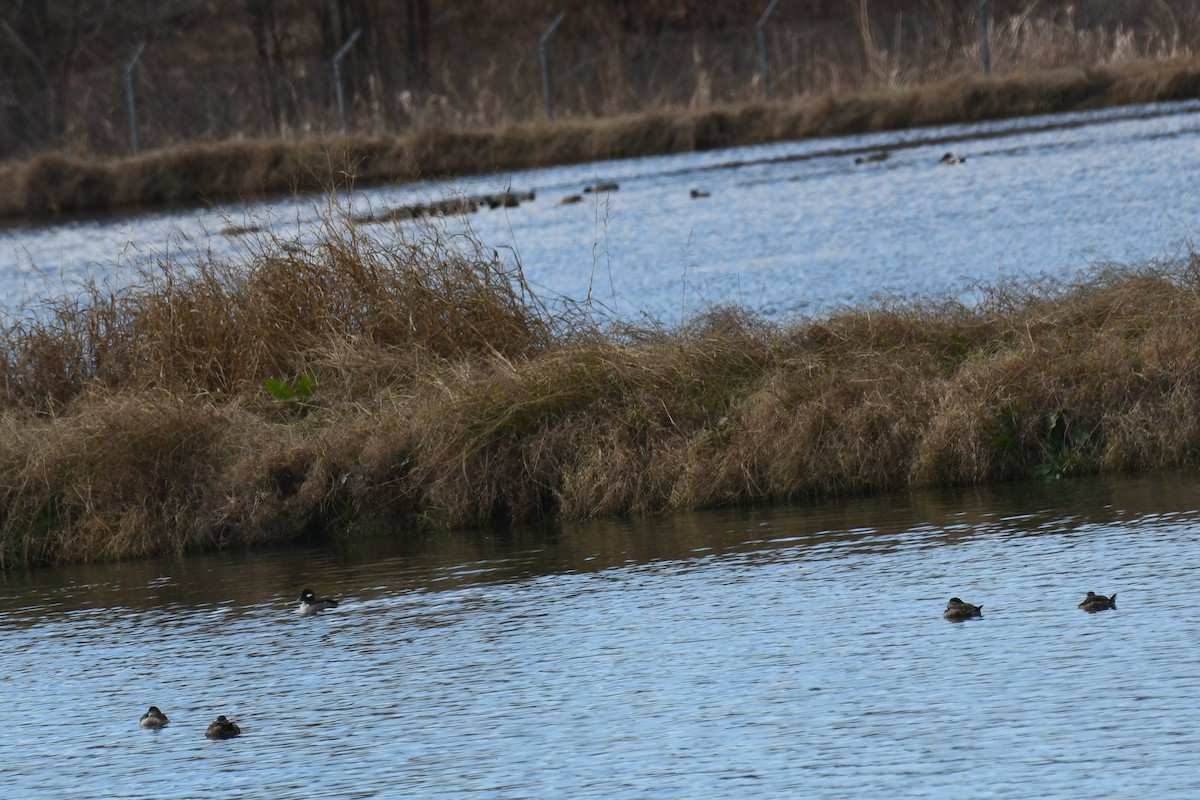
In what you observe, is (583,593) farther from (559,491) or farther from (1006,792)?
→ (1006,792)

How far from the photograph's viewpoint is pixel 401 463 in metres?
11.5

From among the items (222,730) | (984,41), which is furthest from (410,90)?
(222,730)

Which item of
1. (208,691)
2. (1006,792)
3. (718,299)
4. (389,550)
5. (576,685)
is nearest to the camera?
(1006,792)

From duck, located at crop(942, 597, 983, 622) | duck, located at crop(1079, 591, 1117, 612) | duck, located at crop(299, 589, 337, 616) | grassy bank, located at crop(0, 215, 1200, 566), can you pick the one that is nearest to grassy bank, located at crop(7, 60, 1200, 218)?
grassy bank, located at crop(0, 215, 1200, 566)

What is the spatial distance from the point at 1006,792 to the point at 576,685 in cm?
221

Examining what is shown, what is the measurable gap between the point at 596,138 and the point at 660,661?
2685cm

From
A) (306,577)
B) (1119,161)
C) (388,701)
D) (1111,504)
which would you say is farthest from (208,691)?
(1119,161)

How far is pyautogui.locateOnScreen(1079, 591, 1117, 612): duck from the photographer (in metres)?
7.90

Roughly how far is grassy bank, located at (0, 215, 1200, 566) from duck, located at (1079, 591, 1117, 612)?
2905 millimetres

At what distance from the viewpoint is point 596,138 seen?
34.1m

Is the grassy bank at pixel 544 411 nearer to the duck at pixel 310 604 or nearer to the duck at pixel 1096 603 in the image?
the duck at pixel 310 604

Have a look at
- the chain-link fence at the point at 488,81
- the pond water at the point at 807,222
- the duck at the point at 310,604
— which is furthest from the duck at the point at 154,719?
the chain-link fence at the point at 488,81

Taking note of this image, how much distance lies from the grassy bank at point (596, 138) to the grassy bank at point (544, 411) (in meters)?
19.2

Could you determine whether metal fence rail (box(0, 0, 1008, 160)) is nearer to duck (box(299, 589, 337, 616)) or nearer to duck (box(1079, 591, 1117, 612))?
duck (box(299, 589, 337, 616))
